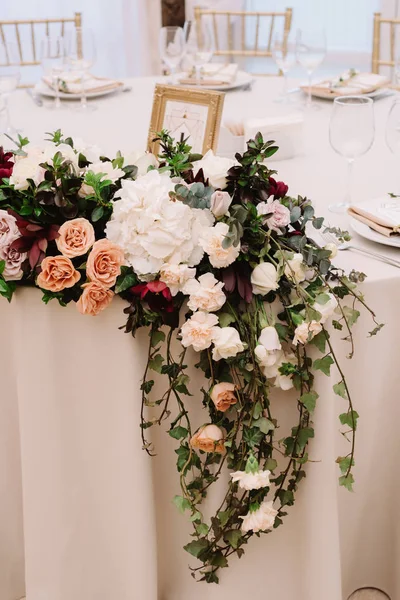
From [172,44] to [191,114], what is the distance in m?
0.85

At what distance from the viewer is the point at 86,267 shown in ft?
3.56

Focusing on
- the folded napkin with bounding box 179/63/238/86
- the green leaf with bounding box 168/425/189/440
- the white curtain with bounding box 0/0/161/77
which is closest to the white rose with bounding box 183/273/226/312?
the green leaf with bounding box 168/425/189/440

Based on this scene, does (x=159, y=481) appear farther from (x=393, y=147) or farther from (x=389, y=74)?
(x=389, y=74)

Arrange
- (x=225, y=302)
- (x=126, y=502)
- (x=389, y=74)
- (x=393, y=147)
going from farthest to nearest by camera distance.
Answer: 1. (x=389, y=74)
2. (x=393, y=147)
3. (x=126, y=502)
4. (x=225, y=302)

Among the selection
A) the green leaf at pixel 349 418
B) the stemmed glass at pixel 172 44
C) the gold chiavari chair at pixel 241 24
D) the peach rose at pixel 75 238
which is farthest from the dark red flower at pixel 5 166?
the gold chiavari chair at pixel 241 24

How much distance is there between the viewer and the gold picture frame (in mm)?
1550

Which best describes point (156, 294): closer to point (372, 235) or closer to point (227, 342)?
point (227, 342)

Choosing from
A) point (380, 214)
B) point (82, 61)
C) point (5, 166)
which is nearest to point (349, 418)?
point (380, 214)

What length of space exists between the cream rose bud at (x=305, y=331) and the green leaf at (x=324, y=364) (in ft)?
0.17

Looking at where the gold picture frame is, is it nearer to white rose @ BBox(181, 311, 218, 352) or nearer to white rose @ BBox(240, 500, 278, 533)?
white rose @ BBox(181, 311, 218, 352)

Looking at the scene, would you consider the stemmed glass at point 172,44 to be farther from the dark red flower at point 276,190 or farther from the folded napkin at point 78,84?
the dark red flower at point 276,190

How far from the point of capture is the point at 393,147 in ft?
5.02

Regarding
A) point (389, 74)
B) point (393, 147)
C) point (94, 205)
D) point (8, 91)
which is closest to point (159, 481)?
point (94, 205)

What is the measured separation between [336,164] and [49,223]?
2.89ft
